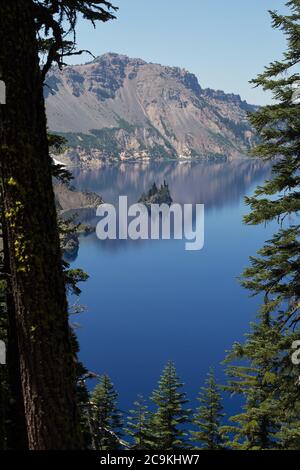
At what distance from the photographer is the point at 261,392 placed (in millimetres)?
18719

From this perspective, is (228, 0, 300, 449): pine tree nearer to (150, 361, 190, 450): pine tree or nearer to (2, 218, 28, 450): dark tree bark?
(2, 218, 28, 450): dark tree bark

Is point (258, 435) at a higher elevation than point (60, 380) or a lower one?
lower

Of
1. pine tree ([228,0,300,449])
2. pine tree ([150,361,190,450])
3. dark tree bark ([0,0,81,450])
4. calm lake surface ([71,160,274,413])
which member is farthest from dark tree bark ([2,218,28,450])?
Result: calm lake surface ([71,160,274,413])

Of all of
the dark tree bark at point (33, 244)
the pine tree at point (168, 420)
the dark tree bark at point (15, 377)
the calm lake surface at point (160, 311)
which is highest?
the dark tree bark at point (33, 244)

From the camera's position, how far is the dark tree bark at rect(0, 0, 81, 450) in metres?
4.62

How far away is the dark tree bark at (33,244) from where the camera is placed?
4.62 meters

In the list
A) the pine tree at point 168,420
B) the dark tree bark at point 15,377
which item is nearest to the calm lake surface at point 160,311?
the pine tree at point 168,420

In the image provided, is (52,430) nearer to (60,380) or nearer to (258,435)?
(60,380)

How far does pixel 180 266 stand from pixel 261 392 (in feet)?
375

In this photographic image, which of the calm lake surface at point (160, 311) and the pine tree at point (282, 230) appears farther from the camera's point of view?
the calm lake surface at point (160, 311)

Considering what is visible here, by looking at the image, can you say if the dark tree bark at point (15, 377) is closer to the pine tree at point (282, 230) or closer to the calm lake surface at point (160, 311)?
the pine tree at point (282, 230)

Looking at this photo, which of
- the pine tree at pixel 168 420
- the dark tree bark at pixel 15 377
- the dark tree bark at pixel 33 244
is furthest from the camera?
the pine tree at pixel 168 420

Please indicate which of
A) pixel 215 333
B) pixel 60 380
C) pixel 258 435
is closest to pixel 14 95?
pixel 60 380

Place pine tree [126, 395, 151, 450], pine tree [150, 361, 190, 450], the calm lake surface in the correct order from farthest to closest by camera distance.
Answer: the calm lake surface < pine tree [150, 361, 190, 450] < pine tree [126, 395, 151, 450]
